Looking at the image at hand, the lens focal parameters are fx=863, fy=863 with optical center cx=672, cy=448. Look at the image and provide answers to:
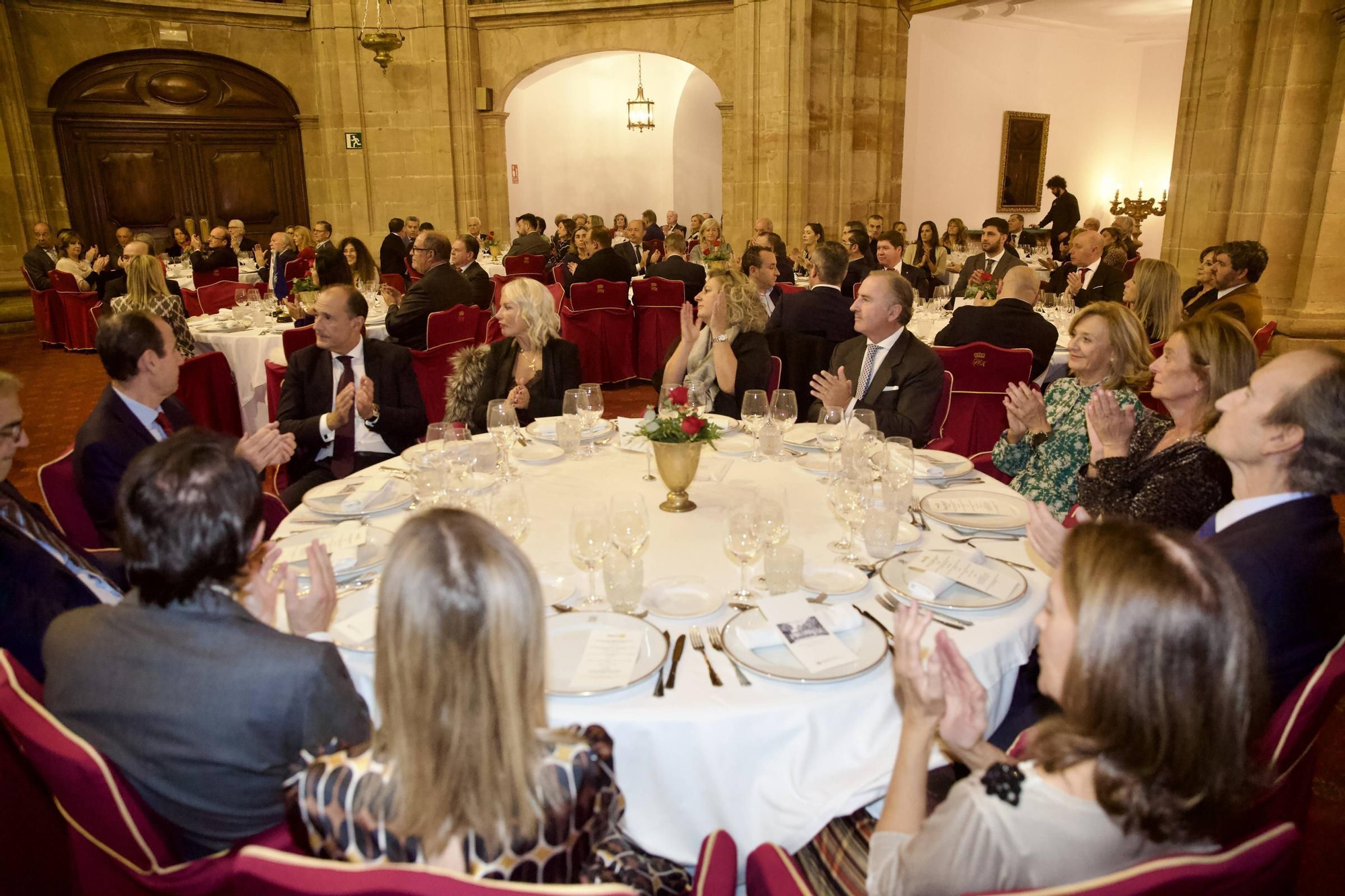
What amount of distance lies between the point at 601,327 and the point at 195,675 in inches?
264

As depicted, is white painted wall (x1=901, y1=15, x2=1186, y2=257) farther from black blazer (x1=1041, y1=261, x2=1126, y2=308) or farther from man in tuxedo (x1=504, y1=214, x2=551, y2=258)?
black blazer (x1=1041, y1=261, x2=1126, y2=308)

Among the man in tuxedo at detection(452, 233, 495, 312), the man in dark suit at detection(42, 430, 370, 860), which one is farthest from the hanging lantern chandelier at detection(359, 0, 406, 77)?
the man in dark suit at detection(42, 430, 370, 860)

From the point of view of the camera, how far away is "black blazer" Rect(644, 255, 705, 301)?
8438 millimetres

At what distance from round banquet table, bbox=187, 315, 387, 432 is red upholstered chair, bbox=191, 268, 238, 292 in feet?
12.5

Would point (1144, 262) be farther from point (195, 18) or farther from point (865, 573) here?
point (195, 18)

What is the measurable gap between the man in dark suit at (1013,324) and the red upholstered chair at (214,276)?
8.03m

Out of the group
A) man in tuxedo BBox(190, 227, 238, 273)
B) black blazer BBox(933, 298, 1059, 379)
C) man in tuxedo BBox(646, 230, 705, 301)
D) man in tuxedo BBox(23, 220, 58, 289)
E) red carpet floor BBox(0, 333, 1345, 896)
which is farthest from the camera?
man in tuxedo BBox(23, 220, 58, 289)

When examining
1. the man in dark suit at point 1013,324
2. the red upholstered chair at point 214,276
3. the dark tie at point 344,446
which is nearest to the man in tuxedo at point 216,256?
the red upholstered chair at point 214,276

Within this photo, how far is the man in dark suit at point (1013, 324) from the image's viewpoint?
15.8 ft

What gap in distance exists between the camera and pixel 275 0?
41.9 feet

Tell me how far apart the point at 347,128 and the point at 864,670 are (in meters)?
13.3

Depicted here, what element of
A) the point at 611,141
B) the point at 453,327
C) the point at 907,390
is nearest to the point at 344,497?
the point at 907,390

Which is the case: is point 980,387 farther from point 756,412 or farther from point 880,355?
point 756,412

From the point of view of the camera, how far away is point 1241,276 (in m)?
5.82
